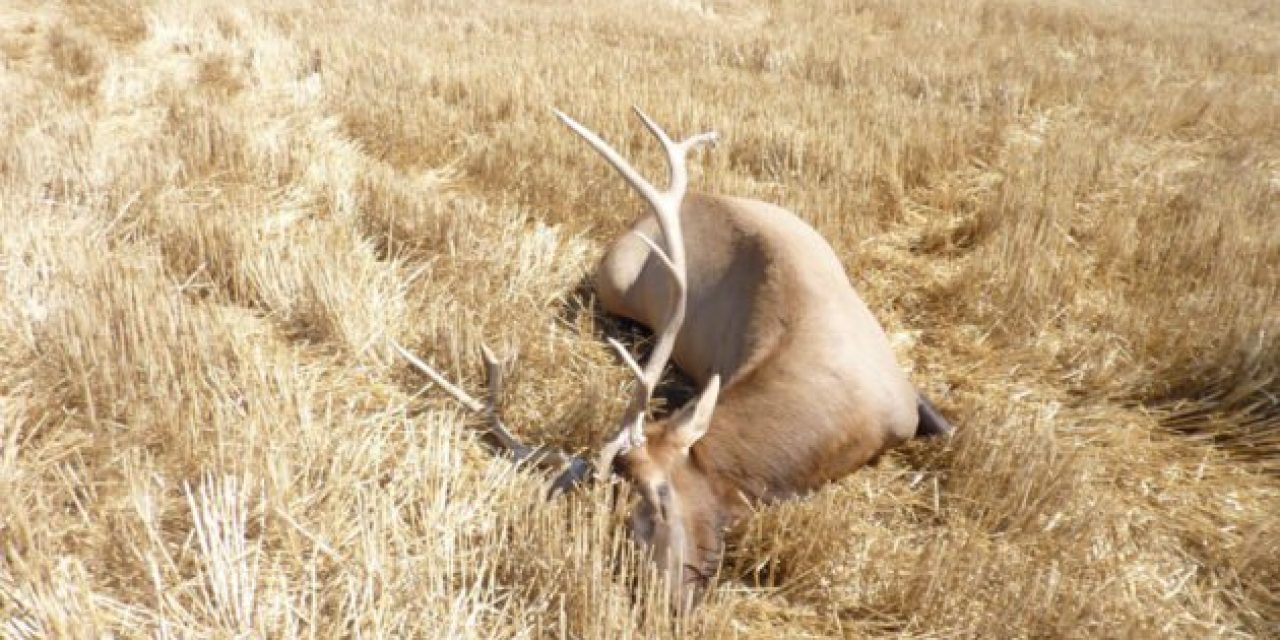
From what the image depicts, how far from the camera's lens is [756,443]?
2.89 m

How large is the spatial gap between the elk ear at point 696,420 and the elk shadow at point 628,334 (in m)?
0.81

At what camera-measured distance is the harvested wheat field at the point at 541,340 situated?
2205 mm

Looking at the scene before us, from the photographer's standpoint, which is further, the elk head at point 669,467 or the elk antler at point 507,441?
the elk antler at point 507,441

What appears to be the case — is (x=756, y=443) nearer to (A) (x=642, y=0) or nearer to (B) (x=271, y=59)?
(B) (x=271, y=59)

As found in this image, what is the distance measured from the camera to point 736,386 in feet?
10.3

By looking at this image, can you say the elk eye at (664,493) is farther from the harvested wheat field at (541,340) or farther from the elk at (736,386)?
the harvested wheat field at (541,340)

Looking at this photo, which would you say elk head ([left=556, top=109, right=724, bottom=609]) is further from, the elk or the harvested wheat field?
the harvested wheat field

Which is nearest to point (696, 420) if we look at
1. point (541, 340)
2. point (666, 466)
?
point (666, 466)

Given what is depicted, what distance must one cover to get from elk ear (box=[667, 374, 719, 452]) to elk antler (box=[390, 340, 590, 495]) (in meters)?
0.32

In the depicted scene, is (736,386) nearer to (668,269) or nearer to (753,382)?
(753,382)

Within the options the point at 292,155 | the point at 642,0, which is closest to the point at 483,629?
the point at 292,155

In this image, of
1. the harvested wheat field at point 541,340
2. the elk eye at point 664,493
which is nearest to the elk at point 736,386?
the elk eye at point 664,493

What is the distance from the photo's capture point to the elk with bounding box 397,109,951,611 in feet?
8.37

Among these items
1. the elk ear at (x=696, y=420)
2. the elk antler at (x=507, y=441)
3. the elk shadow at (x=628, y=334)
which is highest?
the elk ear at (x=696, y=420)
